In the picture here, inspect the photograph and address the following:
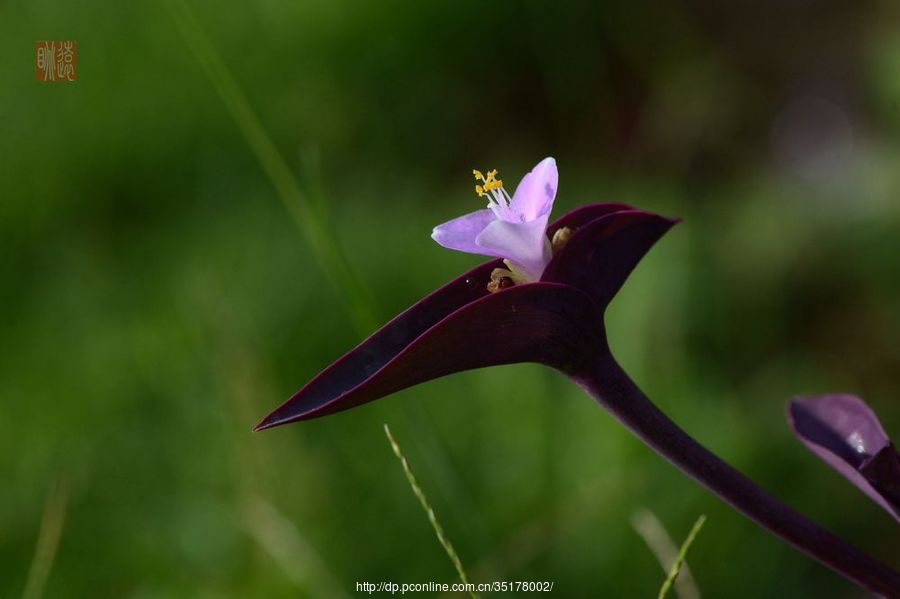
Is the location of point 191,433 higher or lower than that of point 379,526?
higher

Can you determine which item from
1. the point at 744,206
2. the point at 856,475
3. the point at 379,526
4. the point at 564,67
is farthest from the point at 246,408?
the point at 564,67

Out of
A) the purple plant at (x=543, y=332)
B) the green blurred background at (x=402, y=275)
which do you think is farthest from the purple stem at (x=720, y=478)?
the green blurred background at (x=402, y=275)

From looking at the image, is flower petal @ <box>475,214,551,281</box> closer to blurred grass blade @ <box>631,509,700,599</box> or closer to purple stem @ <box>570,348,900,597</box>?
purple stem @ <box>570,348,900,597</box>

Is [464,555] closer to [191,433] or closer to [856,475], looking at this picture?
[191,433]

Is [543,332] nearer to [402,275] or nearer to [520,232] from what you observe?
[520,232]

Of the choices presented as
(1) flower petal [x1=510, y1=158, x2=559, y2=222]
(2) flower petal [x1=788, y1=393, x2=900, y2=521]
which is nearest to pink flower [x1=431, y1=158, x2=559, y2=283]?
(1) flower petal [x1=510, y1=158, x2=559, y2=222]
